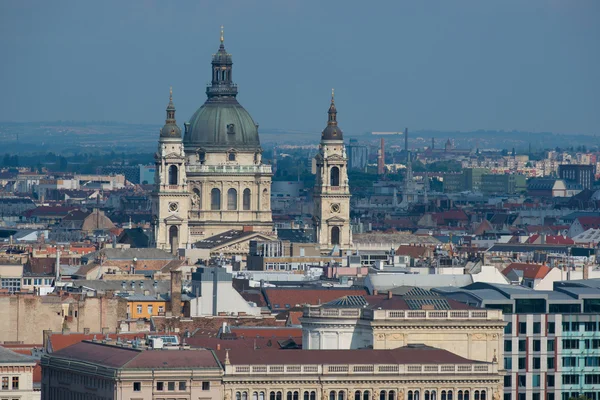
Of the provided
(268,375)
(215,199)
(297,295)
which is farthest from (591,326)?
(215,199)

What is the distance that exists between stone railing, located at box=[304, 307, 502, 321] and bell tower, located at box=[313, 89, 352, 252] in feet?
249

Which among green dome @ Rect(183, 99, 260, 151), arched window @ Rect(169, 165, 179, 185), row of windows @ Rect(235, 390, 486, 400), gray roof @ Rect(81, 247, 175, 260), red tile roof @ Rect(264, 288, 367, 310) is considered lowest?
row of windows @ Rect(235, 390, 486, 400)

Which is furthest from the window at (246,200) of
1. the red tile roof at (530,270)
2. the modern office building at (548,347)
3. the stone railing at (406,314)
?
the stone railing at (406,314)

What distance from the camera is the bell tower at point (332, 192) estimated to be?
151875 millimetres

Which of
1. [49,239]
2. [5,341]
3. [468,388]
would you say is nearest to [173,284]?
[5,341]

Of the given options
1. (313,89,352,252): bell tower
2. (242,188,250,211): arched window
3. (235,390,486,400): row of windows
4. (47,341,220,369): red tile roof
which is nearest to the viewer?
(47,341,220,369): red tile roof

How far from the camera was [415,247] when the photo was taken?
149750 mm

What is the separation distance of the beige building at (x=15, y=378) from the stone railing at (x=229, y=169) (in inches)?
3264

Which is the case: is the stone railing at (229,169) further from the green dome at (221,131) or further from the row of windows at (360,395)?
the row of windows at (360,395)

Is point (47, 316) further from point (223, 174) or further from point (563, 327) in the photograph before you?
point (223, 174)

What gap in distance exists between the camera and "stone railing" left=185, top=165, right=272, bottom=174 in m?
155

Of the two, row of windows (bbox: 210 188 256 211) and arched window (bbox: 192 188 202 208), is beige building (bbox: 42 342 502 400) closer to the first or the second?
arched window (bbox: 192 188 202 208)

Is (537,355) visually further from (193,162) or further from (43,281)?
(193,162)

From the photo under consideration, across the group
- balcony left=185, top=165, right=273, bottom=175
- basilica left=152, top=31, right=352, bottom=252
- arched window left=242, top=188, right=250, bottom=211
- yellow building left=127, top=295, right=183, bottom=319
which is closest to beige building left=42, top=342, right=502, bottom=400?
yellow building left=127, top=295, right=183, bottom=319
